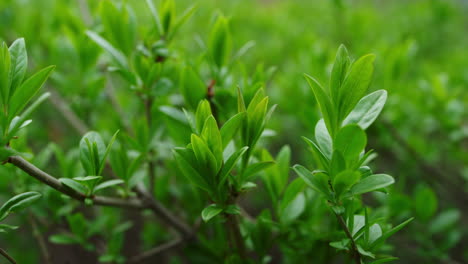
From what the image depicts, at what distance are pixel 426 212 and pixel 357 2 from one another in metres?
2.35

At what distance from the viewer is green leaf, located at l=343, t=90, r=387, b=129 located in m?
0.57

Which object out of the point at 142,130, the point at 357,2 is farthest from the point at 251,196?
the point at 357,2

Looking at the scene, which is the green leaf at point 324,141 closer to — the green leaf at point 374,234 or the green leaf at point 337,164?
the green leaf at point 337,164

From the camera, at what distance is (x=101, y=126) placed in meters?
1.16

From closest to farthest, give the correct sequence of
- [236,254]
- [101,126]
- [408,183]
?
[236,254]
[101,126]
[408,183]

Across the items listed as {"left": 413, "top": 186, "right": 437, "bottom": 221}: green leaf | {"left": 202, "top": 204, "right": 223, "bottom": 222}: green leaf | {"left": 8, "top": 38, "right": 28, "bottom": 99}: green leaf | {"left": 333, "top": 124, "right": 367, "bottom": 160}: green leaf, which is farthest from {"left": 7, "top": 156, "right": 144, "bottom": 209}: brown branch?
{"left": 413, "top": 186, "right": 437, "bottom": 221}: green leaf

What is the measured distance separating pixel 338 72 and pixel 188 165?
0.94 ft

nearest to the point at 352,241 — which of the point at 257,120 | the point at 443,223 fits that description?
the point at 257,120

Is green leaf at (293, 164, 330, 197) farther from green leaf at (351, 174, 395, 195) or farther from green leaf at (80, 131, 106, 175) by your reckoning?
green leaf at (80, 131, 106, 175)

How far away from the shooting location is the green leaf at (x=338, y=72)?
22.5 inches

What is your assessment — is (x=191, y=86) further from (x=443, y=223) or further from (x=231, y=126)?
(x=443, y=223)

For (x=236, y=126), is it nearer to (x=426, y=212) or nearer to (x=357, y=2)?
(x=426, y=212)

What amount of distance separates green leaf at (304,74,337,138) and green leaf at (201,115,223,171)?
0.16m

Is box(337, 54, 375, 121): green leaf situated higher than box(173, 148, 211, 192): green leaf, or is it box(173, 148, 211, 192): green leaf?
box(337, 54, 375, 121): green leaf
